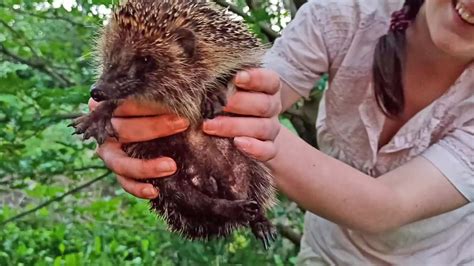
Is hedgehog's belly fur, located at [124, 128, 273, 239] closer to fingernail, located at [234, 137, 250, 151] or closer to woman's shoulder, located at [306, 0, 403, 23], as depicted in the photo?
fingernail, located at [234, 137, 250, 151]

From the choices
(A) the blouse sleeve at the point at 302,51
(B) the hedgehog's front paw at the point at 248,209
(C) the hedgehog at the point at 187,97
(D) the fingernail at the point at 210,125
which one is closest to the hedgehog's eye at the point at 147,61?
(C) the hedgehog at the point at 187,97

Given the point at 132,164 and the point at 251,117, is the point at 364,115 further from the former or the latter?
the point at 132,164

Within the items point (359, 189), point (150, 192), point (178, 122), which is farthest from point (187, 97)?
point (359, 189)

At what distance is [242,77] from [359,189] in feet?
1.33

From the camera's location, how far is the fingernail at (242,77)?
45.4 inches

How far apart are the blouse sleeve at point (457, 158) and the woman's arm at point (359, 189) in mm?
12

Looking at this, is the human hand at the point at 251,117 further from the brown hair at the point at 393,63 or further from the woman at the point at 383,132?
the brown hair at the point at 393,63

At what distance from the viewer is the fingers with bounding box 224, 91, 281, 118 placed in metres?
1.17

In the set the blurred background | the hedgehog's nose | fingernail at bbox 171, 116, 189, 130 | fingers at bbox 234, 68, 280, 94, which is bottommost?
the blurred background

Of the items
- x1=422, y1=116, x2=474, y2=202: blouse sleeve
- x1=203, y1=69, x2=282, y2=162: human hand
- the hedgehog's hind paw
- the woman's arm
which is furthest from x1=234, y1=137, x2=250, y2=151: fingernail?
x1=422, y1=116, x2=474, y2=202: blouse sleeve

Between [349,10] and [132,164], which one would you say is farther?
[349,10]

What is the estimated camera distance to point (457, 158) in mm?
1507

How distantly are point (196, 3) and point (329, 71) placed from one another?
57 centimetres

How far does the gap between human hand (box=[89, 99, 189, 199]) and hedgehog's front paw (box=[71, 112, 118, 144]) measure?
2 cm
